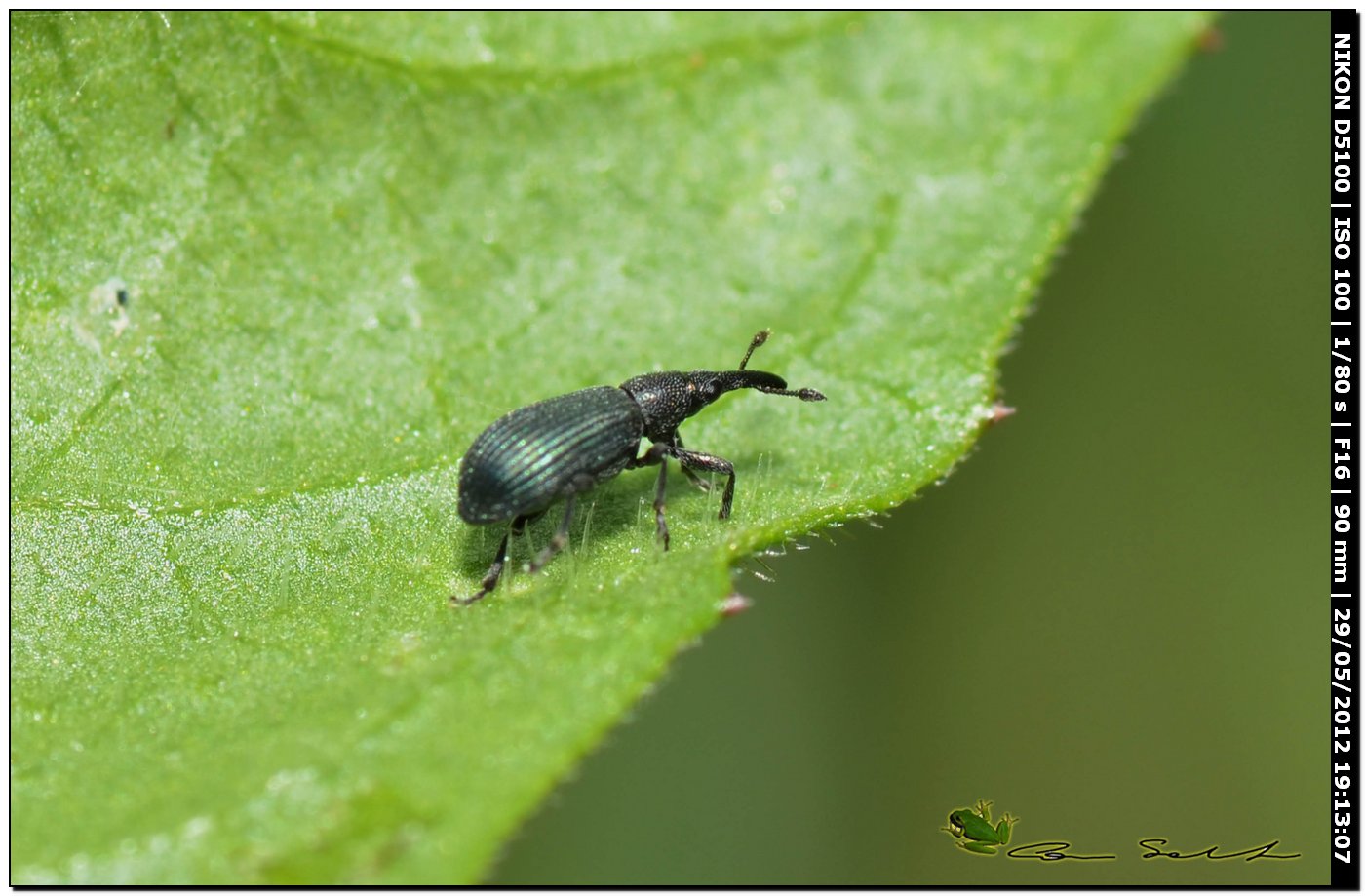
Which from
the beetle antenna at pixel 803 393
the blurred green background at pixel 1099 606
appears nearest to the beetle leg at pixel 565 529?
the beetle antenna at pixel 803 393

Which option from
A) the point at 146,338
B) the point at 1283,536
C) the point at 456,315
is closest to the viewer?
the point at 146,338

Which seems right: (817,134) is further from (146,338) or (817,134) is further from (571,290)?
(146,338)

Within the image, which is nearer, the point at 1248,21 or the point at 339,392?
the point at 339,392

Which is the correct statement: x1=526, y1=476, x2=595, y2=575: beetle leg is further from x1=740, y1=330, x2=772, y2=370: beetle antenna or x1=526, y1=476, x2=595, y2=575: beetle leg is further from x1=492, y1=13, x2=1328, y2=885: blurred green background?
x1=492, y1=13, x2=1328, y2=885: blurred green background

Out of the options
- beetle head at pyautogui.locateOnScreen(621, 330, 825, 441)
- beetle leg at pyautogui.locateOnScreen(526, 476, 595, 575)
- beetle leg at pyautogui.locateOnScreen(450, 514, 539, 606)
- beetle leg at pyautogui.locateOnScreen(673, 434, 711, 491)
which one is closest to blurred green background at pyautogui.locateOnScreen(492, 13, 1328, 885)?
beetle leg at pyautogui.locateOnScreen(673, 434, 711, 491)

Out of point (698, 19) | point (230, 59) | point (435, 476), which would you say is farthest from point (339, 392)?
point (698, 19)

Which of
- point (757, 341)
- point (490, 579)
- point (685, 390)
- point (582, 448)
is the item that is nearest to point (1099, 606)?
point (757, 341)
